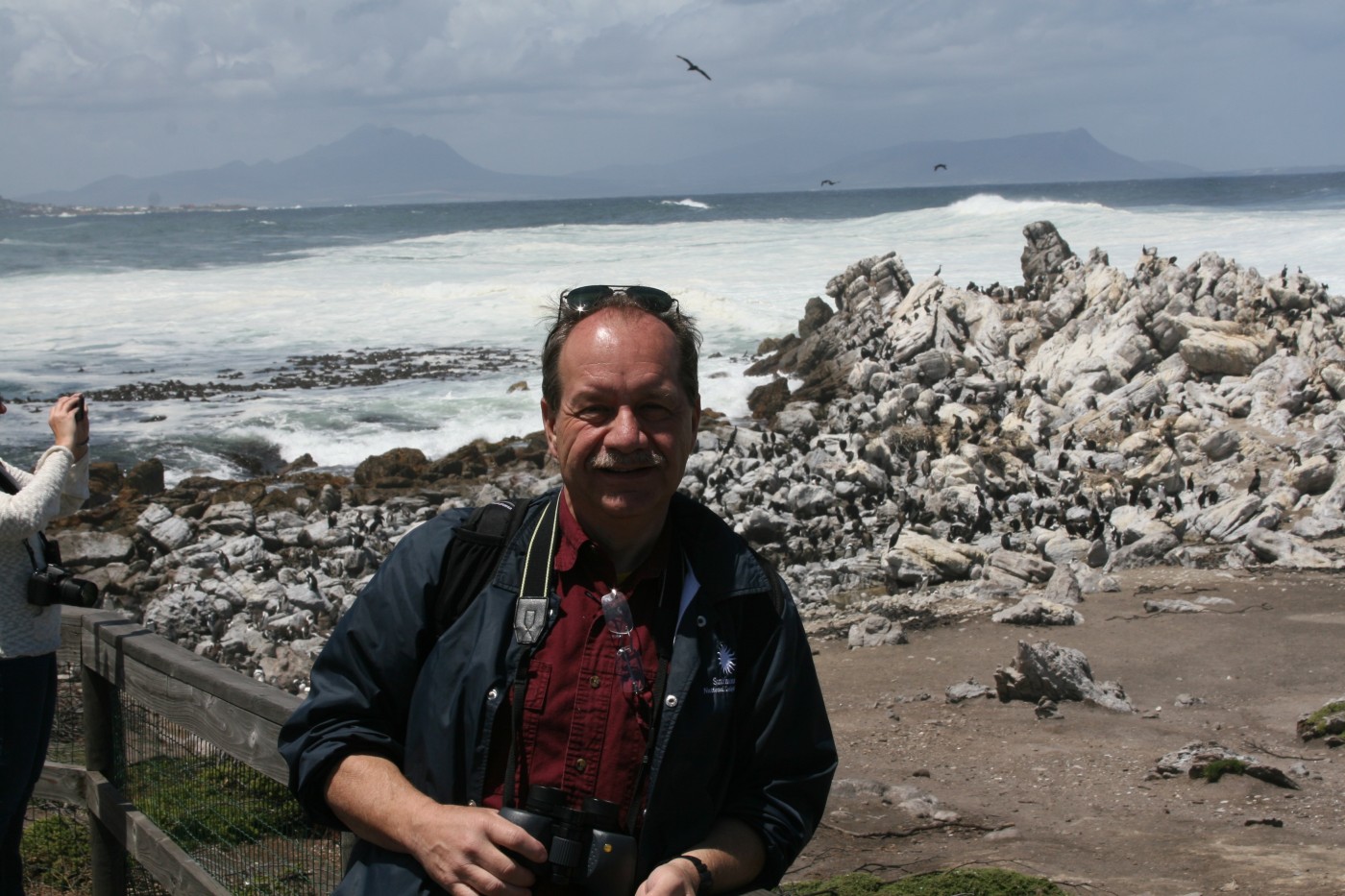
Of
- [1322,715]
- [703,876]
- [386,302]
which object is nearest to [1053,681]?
[1322,715]

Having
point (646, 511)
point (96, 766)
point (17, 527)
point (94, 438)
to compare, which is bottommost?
point (94, 438)

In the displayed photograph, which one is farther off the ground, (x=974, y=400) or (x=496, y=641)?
(x=496, y=641)

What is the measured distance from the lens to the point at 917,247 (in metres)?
53.4

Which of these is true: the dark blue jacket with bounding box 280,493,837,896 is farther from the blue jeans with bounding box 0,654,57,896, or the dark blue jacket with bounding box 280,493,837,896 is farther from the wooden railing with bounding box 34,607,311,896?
the blue jeans with bounding box 0,654,57,896

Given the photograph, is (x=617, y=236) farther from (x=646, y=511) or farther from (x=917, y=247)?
(x=646, y=511)

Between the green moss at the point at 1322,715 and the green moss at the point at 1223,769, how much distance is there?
28.0 inches

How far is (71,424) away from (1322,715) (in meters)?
5.26

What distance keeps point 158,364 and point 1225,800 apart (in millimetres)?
24044

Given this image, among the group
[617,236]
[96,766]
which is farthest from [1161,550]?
[617,236]

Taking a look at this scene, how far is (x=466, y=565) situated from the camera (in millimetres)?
1896

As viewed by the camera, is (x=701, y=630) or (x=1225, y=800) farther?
(x=1225, y=800)

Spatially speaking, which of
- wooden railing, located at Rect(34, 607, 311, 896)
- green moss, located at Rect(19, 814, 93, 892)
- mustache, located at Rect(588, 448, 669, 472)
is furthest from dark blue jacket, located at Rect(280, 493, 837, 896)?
green moss, located at Rect(19, 814, 93, 892)

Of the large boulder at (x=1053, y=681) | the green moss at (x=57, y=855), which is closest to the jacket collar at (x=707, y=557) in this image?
the green moss at (x=57, y=855)

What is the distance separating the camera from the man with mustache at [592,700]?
1.82 metres
